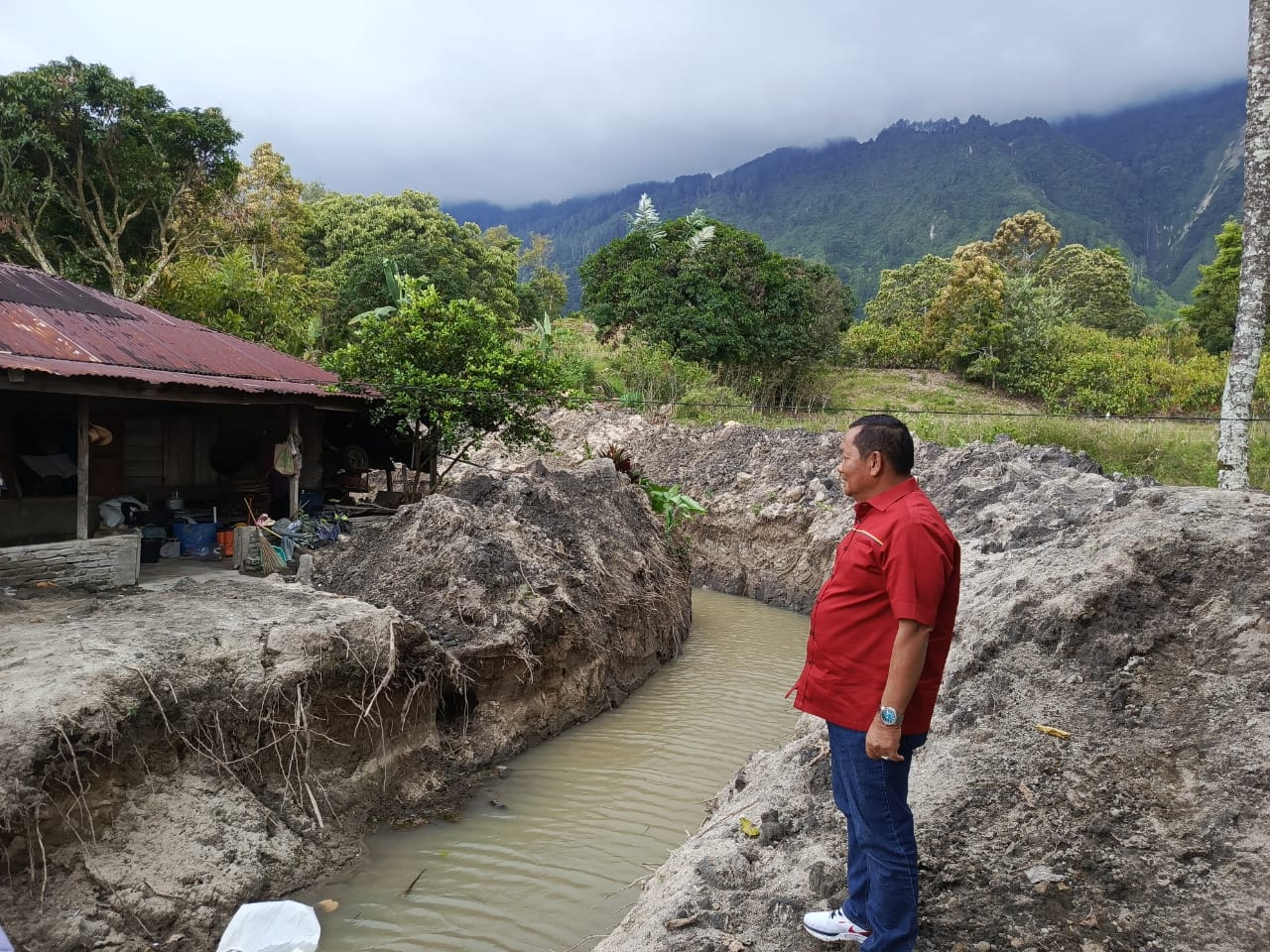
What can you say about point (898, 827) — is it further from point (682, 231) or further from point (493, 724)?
point (682, 231)

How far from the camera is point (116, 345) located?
8.48 meters

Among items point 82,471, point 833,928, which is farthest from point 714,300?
point 833,928

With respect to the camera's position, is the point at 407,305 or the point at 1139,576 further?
the point at 407,305

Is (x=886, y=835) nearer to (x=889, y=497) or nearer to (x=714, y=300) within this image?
(x=889, y=497)

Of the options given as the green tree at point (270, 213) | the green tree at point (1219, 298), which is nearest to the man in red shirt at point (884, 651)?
the green tree at point (270, 213)

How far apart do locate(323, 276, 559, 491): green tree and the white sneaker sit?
9.16 metres

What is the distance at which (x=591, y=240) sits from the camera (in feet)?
509

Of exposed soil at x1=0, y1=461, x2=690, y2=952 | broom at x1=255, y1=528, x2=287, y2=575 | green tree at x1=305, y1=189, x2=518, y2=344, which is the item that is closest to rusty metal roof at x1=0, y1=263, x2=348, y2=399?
broom at x1=255, y1=528, x2=287, y2=575

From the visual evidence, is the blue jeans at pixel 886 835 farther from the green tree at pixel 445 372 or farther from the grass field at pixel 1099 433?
the grass field at pixel 1099 433

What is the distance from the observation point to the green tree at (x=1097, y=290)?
3472 centimetres

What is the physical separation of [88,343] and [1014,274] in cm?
4004

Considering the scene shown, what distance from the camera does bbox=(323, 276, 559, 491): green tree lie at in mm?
11180

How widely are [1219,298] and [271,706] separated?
3178 cm

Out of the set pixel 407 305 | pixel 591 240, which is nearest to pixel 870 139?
pixel 591 240
